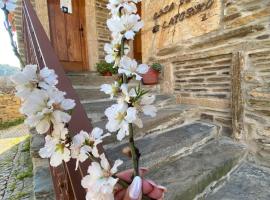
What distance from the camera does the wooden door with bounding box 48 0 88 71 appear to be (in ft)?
12.7

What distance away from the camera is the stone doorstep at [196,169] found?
1284 millimetres

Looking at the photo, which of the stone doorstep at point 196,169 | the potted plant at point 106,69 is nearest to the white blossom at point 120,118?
the stone doorstep at point 196,169

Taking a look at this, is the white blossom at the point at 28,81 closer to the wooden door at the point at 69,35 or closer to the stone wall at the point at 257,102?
the stone wall at the point at 257,102

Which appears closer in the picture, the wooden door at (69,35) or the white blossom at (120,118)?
the white blossom at (120,118)

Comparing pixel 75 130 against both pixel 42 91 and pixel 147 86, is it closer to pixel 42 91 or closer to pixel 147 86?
pixel 42 91

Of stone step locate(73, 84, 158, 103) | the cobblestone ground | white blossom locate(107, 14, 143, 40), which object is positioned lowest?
the cobblestone ground

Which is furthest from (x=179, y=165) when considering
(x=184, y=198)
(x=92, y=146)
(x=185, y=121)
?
(x=92, y=146)

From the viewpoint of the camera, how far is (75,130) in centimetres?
75

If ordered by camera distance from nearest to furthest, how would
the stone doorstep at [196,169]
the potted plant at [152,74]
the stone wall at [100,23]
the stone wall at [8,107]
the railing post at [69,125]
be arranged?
1. the railing post at [69,125]
2. the stone doorstep at [196,169]
3. the potted plant at [152,74]
4. the stone wall at [100,23]
5. the stone wall at [8,107]

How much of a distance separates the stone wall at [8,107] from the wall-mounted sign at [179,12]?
5796 mm

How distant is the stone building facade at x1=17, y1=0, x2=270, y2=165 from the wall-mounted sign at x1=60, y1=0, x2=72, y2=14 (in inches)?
69.0

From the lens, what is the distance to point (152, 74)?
2.96 metres

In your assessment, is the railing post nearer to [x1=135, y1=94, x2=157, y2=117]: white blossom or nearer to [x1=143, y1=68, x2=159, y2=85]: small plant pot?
[x1=135, y1=94, x2=157, y2=117]: white blossom

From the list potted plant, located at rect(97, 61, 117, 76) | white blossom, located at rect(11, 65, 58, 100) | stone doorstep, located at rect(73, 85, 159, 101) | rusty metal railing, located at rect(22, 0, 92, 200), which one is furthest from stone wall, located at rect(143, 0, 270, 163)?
white blossom, located at rect(11, 65, 58, 100)
